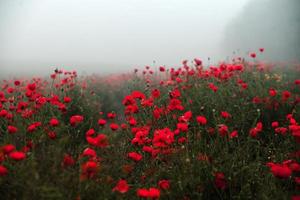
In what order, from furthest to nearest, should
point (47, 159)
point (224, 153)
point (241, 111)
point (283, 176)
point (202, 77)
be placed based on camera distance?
point (202, 77), point (241, 111), point (224, 153), point (47, 159), point (283, 176)

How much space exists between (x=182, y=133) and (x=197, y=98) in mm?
997

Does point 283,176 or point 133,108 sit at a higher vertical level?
point 133,108

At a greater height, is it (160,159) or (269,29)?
(269,29)

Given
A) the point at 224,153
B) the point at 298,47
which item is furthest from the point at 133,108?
the point at 298,47

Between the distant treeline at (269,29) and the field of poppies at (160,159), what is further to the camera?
the distant treeline at (269,29)

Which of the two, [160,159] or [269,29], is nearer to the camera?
[160,159]

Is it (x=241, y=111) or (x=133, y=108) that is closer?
(x=133, y=108)

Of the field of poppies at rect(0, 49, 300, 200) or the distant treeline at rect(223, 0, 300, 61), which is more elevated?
the distant treeline at rect(223, 0, 300, 61)

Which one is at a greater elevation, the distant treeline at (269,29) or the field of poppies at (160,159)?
the distant treeline at (269,29)

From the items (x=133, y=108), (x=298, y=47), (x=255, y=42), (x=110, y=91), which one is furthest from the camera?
(x=255, y=42)

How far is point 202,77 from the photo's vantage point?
5367mm

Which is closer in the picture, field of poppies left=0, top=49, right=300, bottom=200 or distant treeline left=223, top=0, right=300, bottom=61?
field of poppies left=0, top=49, right=300, bottom=200

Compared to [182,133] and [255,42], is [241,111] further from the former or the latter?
[255,42]

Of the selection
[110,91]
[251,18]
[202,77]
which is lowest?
[110,91]
